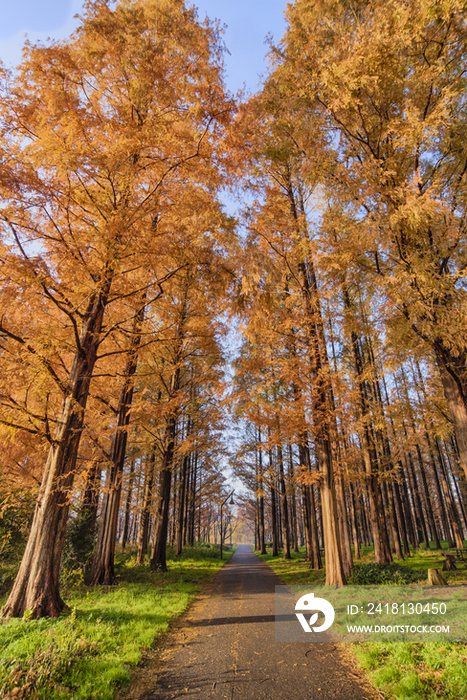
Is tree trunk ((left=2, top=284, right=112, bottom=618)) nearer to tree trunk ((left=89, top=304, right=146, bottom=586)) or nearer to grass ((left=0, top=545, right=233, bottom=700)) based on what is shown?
grass ((left=0, top=545, right=233, bottom=700))

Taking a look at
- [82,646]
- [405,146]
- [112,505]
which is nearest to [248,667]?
[82,646]

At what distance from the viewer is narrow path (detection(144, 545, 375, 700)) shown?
11.1 feet

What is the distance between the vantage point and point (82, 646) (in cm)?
390

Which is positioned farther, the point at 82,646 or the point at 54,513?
the point at 54,513

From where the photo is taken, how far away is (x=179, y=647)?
15.8ft

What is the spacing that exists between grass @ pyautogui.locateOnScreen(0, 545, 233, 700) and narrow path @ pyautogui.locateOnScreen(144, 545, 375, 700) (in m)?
0.50

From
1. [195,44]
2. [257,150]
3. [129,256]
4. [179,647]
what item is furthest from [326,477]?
[195,44]

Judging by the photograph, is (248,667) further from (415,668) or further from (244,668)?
(415,668)

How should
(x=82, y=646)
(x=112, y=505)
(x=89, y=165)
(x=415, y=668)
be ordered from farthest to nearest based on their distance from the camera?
(x=112, y=505)
(x=89, y=165)
(x=82, y=646)
(x=415, y=668)

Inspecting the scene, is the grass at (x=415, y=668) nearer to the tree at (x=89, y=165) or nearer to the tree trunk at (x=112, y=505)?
the tree at (x=89, y=165)

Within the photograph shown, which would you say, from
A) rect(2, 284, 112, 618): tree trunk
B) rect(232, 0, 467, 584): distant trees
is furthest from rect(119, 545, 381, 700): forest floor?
rect(232, 0, 467, 584): distant trees

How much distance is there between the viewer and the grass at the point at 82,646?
3.12 m

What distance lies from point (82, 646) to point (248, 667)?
2047mm

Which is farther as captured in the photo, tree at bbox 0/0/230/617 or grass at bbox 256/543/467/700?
tree at bbox 0/0/230/617
